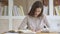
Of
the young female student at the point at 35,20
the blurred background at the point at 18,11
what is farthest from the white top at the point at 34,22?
the blurred background at the point at 18,11

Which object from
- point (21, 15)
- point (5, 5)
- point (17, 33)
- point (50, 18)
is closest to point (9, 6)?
point (5, 5)

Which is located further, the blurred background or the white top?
the blurred background

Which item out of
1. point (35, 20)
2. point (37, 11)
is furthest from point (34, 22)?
point (37, 11)

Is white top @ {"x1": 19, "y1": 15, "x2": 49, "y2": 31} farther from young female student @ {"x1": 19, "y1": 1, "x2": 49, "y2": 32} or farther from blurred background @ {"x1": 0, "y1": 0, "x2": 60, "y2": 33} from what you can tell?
blurred background @ {"x1": 0, "y1": 0, "x2": 60, "y2": 33}

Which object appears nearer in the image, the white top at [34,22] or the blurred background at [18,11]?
the white top at [34,22]

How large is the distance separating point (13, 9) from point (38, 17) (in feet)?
2.64

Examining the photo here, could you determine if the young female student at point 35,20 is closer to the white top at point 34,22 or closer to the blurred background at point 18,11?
the white top at point 34,22

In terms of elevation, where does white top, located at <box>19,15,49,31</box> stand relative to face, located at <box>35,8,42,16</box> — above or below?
below

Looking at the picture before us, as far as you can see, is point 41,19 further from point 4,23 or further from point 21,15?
point 4,23

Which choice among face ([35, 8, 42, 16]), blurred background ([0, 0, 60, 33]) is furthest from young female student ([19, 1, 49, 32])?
blurred background ([0, 0, 60, 33])

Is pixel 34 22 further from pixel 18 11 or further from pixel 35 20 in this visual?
pixel 18 11

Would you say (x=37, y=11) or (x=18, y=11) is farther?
(x=18, y=11)

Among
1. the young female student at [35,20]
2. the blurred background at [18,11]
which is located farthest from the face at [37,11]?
the blurred background at [18,11]

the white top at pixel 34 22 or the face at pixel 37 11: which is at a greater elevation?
the face at pixel 37 11
